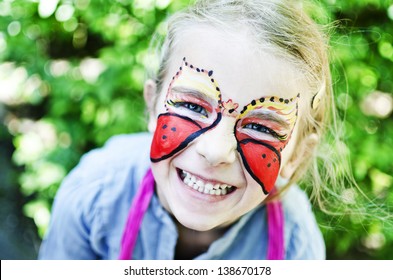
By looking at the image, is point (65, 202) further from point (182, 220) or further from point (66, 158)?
point (66, 158)

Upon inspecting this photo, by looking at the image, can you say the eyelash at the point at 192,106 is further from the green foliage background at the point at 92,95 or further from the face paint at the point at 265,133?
the green foliage background at the point at 92,95

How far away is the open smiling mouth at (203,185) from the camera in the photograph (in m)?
1.30

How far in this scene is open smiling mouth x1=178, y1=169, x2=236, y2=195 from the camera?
1.30 metres

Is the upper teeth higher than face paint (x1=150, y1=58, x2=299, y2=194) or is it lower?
lower

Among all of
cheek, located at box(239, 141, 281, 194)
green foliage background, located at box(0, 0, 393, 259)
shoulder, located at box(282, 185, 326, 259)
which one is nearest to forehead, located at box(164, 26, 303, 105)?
cheek, located at box(239, 141, 281, 194)

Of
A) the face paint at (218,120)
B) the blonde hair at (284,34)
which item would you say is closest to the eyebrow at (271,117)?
the face paint at (218,120)

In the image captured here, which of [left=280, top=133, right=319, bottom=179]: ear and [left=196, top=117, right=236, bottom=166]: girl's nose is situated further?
[left=280, top=133, right=319, bottom=179]: ear

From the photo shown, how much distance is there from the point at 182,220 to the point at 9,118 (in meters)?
1.51

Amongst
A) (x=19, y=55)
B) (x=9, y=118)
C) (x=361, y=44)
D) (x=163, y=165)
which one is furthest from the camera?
(x=9, y=118)

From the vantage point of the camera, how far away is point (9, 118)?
2.53 m

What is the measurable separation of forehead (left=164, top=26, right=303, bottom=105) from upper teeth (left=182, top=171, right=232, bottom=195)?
0.22 metres
